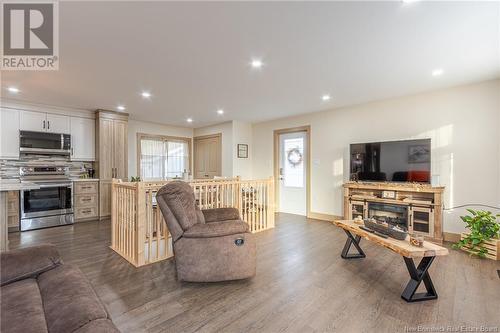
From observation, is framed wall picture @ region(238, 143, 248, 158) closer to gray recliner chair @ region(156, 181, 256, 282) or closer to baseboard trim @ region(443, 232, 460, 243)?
Result: gray recliner chair @ region(156, 181, 256, 282)

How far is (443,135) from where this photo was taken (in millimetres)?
3764

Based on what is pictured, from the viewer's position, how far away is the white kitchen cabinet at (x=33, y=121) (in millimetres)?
4430

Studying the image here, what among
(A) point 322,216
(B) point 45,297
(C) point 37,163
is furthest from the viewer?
(A) point 322,216

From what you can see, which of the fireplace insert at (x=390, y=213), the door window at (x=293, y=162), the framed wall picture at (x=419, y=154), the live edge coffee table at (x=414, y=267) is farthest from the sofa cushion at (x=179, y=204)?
the door window at (x=293, y=162)

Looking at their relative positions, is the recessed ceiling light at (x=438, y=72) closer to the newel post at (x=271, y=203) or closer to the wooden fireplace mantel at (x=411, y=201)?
the wooden fireplace mantel at (x=411, y=201)

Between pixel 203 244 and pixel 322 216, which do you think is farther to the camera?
pixel 322 216

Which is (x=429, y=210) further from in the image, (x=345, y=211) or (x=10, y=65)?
(x=10, y=65)

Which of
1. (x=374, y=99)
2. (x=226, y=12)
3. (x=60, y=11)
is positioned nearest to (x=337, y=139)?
(x=374, y=99)

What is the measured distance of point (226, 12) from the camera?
188 centimetres

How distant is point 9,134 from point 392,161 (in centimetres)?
705

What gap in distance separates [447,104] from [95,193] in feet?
22.7

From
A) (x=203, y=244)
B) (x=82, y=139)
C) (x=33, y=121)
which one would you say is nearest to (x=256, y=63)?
(x=203, y=244)

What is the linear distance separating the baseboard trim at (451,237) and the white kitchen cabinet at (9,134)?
7730 millimetres

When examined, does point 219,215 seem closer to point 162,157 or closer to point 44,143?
point 44,143
